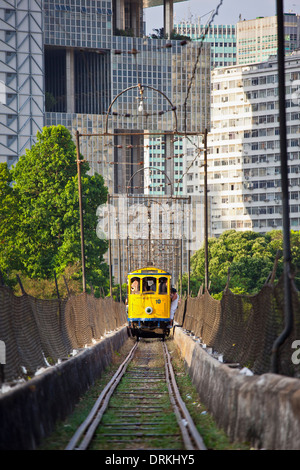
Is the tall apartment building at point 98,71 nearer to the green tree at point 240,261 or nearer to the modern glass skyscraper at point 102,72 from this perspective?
the modern glass skyscraper at point 102,72

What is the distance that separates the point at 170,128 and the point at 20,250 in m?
117

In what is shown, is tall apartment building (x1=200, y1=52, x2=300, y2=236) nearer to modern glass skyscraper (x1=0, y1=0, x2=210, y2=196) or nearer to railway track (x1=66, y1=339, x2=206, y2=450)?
modern glass skyscraper (x1=0, y1=0, x2=210, y2=196)

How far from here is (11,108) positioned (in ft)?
500

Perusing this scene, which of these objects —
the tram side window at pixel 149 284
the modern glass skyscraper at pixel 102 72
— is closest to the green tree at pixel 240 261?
the modern glass skyscraper at pixel 102 72

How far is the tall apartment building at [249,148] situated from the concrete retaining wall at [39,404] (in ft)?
542

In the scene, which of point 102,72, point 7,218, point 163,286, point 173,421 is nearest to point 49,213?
point 7,218

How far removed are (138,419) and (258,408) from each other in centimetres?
469

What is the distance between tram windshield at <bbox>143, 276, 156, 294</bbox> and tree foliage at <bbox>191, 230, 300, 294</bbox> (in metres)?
65.0

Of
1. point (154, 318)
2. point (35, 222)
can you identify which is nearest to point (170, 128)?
point (35, 222)

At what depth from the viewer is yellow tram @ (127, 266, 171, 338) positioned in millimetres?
44500

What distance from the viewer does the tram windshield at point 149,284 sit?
4462cm

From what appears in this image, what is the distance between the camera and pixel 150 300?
44500 mm

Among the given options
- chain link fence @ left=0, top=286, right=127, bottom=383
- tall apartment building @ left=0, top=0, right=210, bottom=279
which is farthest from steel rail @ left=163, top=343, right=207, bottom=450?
tall apartment building @ left=0, top=0, right=210, bottom=279

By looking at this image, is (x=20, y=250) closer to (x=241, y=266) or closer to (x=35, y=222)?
(x=35, y=222)
